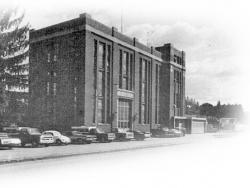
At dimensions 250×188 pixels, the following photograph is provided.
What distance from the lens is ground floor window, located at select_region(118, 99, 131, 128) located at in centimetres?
4966

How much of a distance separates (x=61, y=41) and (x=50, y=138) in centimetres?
2022

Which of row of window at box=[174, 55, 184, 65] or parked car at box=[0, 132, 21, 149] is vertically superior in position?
row of window at box=[174, 55, 184, 65]

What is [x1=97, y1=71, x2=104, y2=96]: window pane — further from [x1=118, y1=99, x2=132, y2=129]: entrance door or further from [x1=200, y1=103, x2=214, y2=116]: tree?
[x1=200, y1=103, x2=214, y2=116]: tree

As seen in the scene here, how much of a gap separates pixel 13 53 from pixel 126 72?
25.0 meters

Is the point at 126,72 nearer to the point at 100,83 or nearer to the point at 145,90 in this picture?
the point at 145,90

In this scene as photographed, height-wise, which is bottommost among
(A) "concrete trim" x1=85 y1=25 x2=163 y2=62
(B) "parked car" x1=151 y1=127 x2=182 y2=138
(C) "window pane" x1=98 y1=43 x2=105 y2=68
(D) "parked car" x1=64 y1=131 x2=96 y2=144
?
(B) "parked car" x1=151 y1=127 x2=182 y2=138

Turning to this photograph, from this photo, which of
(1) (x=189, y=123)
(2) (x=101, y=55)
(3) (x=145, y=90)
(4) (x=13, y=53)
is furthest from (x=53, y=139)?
(1) (x=189, y=123)

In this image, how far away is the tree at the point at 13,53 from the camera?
88.6 ft

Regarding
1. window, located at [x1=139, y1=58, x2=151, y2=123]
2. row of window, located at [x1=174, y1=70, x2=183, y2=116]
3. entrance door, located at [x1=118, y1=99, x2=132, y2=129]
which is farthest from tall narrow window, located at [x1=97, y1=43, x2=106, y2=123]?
row of window, located at [x1=174, y1=70, x2=183, y2=116]

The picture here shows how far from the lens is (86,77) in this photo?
1638 inches

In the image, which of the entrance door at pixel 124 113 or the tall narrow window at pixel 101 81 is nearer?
the tall narrow window at pixel 101 81

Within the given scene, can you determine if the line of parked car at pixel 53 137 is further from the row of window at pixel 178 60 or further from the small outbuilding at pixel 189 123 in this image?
the row of window at pixel 178 60

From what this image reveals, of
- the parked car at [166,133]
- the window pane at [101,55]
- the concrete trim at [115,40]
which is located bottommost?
the parked car at [166,133]

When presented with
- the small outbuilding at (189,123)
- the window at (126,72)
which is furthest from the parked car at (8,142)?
the small outbuilding at (189,123)
